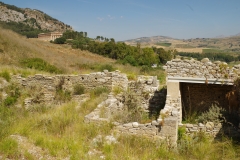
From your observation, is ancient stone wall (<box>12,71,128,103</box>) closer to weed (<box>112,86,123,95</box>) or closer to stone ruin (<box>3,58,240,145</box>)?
stone ruin (<box>3,58,240,145</box>)

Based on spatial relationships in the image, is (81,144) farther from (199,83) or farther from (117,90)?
(199,83)

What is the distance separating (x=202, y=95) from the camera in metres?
8.67

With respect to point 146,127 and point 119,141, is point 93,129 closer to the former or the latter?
point 119,141

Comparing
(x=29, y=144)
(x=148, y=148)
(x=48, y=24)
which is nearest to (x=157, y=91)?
(x=148, y=148)

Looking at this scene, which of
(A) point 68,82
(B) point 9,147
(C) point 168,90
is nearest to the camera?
(B) point 9,147

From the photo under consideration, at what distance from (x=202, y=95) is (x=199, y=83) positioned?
96cm

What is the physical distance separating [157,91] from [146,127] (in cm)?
371

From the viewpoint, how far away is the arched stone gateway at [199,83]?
286 inches

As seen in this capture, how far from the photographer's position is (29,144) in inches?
183

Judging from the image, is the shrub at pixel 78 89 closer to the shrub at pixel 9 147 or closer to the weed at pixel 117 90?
the weed at pixel 117 90

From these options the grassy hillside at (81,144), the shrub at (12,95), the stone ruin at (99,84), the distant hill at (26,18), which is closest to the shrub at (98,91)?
the stone ruin at (99,84)

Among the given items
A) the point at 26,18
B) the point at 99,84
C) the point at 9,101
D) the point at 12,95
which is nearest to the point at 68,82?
the point at 99,84

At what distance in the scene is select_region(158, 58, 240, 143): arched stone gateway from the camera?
23.8 ft

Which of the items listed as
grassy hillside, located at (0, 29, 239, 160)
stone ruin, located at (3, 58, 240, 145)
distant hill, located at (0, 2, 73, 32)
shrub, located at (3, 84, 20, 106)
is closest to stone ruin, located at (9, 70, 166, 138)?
stone ruin, located at (3, 58, 240, 145)
